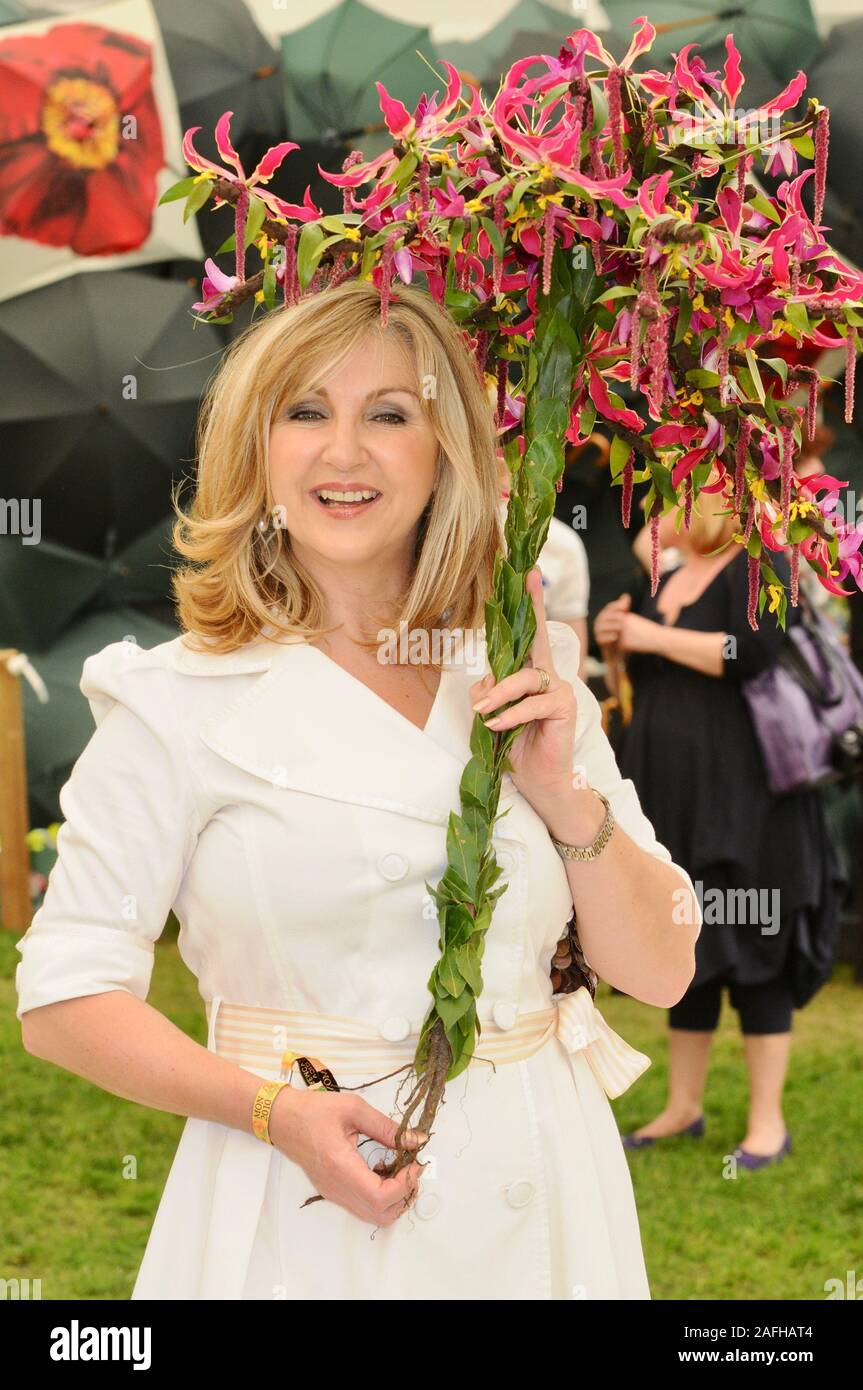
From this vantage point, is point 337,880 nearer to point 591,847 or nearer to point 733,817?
point 591,847

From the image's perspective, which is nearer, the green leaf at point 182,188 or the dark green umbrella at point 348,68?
the green leaf at point 182,188

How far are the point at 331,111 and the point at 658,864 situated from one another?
368cm

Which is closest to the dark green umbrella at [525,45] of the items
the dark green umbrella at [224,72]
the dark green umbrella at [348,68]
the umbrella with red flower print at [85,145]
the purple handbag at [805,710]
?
the dark green umbrella at [348,68]

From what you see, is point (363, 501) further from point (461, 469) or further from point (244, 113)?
point (244, 113)

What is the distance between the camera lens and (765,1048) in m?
3.92

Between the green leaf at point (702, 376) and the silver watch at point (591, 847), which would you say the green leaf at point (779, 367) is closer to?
the green leaf at point (702, 376)

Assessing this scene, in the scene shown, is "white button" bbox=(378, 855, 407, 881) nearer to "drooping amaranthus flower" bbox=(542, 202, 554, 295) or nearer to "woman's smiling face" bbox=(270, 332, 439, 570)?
"woman's smiling face" bbox=(270, 332, 439, 570)

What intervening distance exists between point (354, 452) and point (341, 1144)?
26.5 inches

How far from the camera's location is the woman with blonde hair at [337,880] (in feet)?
5.08

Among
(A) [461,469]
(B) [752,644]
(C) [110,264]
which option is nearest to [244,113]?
(C) [110,264]

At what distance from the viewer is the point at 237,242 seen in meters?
1.55

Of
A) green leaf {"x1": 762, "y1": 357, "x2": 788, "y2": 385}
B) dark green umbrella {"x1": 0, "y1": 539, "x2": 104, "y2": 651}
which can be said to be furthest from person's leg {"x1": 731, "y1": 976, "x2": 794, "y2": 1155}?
green leaf {"x1": 762, "y1": 357, "x2": 788, "y2": 385}

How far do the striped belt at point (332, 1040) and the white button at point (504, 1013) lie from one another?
12 mm

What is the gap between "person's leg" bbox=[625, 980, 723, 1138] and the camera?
3996mm
